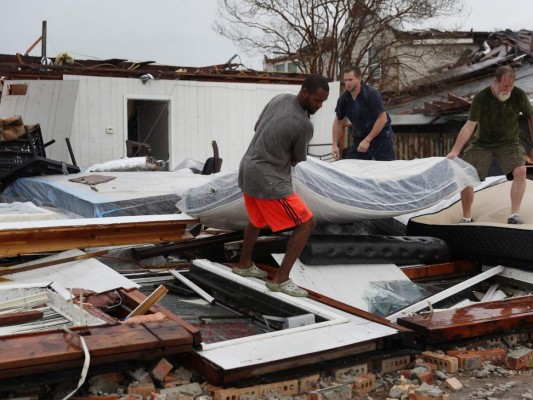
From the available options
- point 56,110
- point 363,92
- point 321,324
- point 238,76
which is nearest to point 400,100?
point 238,76

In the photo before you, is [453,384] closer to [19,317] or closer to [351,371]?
[351,371]

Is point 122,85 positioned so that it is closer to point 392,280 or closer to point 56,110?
point 56,110

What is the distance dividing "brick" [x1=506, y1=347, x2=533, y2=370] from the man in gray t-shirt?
146 cm

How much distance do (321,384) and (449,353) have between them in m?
1.05

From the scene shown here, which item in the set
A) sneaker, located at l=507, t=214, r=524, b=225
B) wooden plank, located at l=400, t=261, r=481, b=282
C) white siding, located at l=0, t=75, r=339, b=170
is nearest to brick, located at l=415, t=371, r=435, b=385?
wooden plank, located at l=400, t=261, r=481, b=282

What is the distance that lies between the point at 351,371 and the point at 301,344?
1.14 ft

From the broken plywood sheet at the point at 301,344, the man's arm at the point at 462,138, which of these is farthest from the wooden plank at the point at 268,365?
the man's arm at the point at 462,138

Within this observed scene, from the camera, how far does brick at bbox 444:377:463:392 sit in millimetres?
4004

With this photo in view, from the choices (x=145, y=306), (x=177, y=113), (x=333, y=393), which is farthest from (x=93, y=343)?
(x=177, y=113)

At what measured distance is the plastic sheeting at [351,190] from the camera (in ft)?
19.5

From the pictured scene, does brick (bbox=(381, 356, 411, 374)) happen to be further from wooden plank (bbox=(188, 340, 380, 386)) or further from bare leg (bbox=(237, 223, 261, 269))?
bare leg (bbox=(237, 223, 261, 269))

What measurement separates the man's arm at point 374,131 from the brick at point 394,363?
3536 mm

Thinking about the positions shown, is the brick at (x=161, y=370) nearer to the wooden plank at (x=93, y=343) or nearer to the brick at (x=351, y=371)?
the wooden plank at (x=93, y=343)

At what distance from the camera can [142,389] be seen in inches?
142
